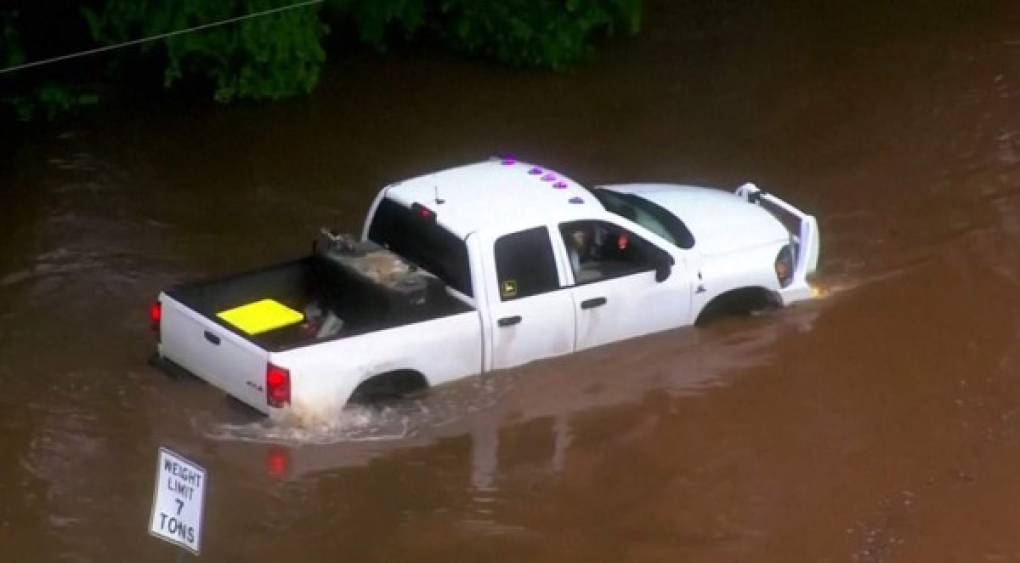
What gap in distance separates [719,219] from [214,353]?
3872 millimetres

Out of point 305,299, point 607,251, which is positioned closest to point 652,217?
point 607,251

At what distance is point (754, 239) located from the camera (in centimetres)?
1320

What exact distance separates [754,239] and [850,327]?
3.28ft

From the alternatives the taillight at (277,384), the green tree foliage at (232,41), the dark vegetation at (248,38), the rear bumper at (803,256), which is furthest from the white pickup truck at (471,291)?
the dark vegetation at (248,38)

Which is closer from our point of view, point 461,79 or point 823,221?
point 823,221

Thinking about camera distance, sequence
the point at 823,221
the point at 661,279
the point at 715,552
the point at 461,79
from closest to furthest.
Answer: the point at 715,552 < the point at 661,279 < the point at 823,221 < the point at 461,79

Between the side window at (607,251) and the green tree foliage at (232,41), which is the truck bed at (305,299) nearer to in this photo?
the side window at (607,251)

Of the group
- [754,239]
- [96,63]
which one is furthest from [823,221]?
[96,63]

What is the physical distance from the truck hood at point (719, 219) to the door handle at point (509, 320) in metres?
1.57

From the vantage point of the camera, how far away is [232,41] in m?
17.8

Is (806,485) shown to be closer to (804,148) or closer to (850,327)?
(850,327)

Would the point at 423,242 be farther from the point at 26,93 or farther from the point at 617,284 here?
the point at 26,93

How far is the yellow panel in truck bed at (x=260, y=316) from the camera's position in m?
11.9

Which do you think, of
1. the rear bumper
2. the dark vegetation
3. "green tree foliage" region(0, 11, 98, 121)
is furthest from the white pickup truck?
"green tree foliage" region(0, 11, 98, 121)
